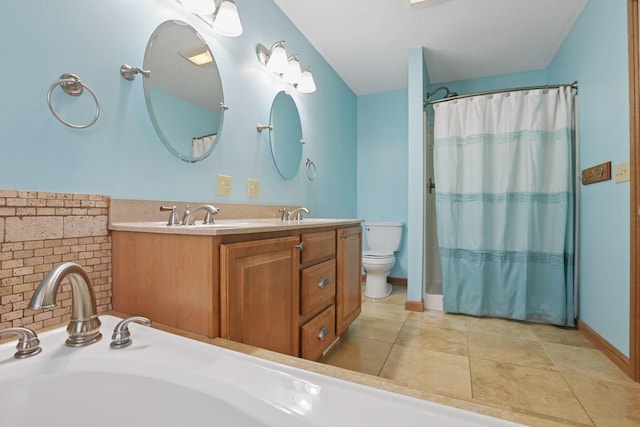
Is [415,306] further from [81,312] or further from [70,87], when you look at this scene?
[70,87]

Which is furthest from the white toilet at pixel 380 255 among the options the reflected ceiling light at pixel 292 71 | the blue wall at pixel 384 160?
the reflected ceiling light at pixel 292 71

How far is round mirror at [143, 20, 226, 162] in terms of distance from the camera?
1.24 metres

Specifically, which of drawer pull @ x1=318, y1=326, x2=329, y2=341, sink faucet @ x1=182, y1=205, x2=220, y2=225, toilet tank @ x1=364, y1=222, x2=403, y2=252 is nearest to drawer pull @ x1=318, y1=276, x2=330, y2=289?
drawer pull @ x1=318, y1=326, x2=329, y2=341

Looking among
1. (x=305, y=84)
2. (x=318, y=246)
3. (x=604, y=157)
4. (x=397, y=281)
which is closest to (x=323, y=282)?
(x=318, y=246)

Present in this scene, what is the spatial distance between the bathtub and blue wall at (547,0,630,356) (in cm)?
177

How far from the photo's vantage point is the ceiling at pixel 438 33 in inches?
80.9

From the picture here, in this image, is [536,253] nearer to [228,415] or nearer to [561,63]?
[561,63]

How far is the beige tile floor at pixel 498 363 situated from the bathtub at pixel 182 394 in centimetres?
67

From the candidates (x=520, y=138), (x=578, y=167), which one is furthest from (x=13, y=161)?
(x=578, y=167)

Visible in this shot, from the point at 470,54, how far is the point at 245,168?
2352 mm

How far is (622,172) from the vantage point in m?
1.55

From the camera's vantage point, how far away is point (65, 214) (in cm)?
93

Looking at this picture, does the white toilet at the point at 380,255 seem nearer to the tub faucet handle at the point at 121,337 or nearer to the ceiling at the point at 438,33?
the ceiling at the point at 438,33

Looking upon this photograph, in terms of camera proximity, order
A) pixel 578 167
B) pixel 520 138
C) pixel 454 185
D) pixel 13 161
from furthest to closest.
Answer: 1. pixel 454 185
2. pixel 520 138
3. pixel 578 167
4. pixel 13 161
